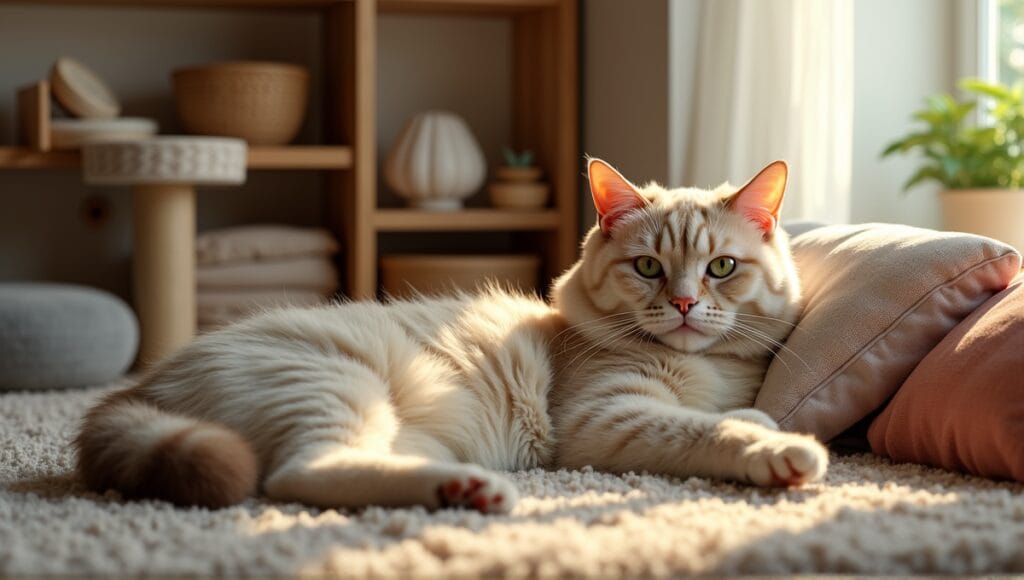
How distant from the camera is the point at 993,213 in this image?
2.92 meters

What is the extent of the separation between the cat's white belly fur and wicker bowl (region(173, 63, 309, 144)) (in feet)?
6.19

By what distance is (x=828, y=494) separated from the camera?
1447 mm

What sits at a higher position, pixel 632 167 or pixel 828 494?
pixel 632 167

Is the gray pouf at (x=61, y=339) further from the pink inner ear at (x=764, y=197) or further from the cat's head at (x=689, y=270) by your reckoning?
the pink inner ear at (x=764, y=197)

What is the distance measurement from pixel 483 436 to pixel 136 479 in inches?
19.9

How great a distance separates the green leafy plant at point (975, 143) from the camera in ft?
9.69

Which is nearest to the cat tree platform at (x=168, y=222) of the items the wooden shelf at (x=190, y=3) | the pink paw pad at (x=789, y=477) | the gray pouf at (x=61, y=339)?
the gray pouf at (x=61, y=339)

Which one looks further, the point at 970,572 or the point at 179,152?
the point at 179,152

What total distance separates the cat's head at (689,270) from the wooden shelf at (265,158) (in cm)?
192

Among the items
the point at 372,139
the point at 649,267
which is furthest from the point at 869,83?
the point at 649,267

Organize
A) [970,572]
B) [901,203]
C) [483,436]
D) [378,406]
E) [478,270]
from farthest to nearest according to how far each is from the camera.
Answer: [478,270]
[901,203]
[483,436]
[378,406]
[970,572]

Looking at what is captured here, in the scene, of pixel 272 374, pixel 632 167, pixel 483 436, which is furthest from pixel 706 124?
pixel 272 374

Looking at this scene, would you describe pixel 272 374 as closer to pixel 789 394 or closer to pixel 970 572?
pixel 789 394

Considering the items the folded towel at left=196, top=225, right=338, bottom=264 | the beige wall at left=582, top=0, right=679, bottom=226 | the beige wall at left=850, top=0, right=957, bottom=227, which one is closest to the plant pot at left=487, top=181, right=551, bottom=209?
the beige wall at left=582, top=0, right=679, bottom=226
